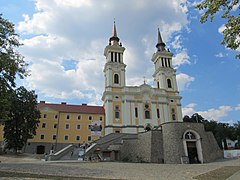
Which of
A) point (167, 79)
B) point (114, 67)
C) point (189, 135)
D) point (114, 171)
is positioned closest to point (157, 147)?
point (189, 135)

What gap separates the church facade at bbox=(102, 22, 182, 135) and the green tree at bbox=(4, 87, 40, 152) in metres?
17.7

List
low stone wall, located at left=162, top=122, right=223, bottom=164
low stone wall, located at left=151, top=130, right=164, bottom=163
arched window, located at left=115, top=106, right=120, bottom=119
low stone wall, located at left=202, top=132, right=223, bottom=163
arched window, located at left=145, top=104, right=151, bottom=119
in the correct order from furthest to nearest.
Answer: arched window, located at left=145, top=104, right=151, bottom=119
arched window, located at left=115, top=106, right=120, bottom=119
low stone wall, located at left=202, top=132, right=223, bottom=163
low stone wall, located at left=151, top=130, right=164, bottom=163
low stone wall, located at left=162, top=122, right=223, bottom=164

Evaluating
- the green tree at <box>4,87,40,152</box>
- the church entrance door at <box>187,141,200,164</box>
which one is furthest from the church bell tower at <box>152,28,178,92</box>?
the green tree at <box>4,87,40,152</box>

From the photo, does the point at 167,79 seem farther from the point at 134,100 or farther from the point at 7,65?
the point at 7,65

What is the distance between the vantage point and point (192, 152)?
1097 inches

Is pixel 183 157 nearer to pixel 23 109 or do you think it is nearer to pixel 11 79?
pixel 11 79

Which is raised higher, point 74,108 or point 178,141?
point 74,108

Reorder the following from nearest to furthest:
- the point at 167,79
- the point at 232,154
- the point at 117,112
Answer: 1. the point at 232,154
2. the point at 117,112
3. the point at 167,79

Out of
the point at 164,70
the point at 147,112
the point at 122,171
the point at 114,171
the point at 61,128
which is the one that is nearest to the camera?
the point at 114,171

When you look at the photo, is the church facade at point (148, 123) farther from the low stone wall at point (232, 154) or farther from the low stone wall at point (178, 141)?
the low stone wall at point (232, 154)

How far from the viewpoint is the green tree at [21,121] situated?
125 ft

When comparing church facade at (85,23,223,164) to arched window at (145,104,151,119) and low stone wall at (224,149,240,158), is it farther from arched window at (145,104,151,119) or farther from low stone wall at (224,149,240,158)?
low stone wall at (224,149,240,158)

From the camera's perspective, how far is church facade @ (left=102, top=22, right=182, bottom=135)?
51750 millimetres

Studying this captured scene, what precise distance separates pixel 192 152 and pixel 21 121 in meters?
30.9
